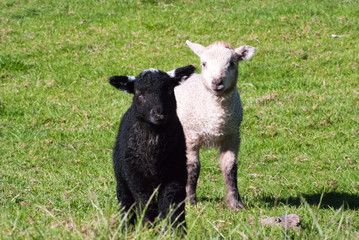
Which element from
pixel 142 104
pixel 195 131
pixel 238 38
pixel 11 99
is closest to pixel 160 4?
pixel 238 38

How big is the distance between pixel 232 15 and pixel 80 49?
4.23 metres

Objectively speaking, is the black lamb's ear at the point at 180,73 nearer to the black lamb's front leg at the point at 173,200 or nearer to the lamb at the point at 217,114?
the black lamb's front leg at the point at 173,200

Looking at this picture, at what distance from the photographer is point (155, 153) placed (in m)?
5.04

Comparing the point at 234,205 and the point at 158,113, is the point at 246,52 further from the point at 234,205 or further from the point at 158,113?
the point at 158,113

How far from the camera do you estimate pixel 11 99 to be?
Result: 1131cm

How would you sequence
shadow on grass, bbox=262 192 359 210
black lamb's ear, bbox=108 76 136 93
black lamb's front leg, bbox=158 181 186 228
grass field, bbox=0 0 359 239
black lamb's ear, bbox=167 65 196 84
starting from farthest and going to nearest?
1. shadow on grass, bbox=262 192 359 210
2. grass field, bbox=0 0 359 239
3. black lamb's ear, bbox=167 65 196 84
4. black lamb's ear, bbox=108 76 136 93
5. black lamb's front leg, bbox=158 181 186 228

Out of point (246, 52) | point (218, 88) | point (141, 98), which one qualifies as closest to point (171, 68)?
point (246, 52)

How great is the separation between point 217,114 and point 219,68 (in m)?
0.56

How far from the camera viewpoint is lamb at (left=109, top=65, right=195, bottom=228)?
5027mm

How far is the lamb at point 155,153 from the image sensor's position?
5.03 metres

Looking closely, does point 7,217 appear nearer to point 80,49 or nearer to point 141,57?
point 141,57

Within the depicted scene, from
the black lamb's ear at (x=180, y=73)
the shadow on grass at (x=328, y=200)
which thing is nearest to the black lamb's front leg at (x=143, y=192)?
the black lamb's ear at (x=180, y=73)

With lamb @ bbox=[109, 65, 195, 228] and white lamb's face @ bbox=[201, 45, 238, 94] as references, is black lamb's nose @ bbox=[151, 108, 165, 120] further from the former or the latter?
white lamb's face @ bbox=[201, 45, 238, 94]

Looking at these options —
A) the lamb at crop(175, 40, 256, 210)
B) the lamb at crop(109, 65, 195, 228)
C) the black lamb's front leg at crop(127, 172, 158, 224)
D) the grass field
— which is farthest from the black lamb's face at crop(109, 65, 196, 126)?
the lamb at crop(175, 40, 256, 210)
